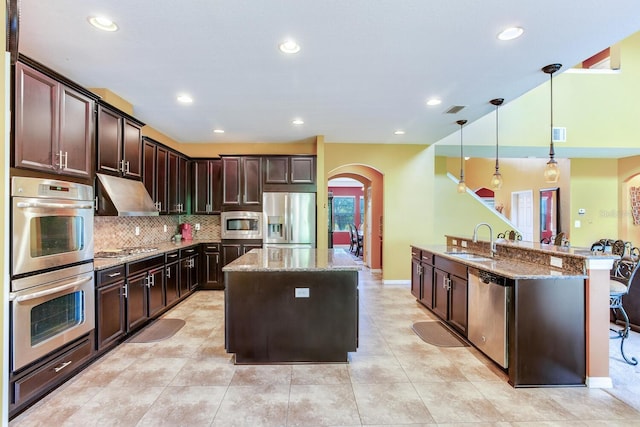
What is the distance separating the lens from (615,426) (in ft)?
6.72

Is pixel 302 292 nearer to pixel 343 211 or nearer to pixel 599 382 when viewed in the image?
pixel 599 382

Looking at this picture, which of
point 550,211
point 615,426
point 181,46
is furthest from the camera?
point 550,211

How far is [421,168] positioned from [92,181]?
5260mm

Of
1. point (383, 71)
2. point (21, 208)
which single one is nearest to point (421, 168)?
point (383, 71)

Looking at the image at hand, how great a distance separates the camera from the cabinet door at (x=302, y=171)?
227 inches

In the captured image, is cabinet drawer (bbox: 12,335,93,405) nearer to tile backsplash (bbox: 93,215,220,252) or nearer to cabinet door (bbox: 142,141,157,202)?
tile backsplash (bbox: 93,215,220,252)

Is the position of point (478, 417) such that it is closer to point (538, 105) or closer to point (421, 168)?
point (421, 168)

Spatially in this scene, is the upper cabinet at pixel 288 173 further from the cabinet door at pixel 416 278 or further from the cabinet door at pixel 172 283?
the cabinet door at pixel 416 278

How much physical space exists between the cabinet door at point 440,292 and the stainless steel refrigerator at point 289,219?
2.27 metres

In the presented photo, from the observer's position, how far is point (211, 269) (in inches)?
224

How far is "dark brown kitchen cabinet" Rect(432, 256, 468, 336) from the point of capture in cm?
341

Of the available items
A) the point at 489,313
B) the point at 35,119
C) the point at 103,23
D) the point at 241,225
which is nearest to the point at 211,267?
the point at 241,225

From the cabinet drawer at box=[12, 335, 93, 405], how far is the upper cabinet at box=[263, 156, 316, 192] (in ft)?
11.8

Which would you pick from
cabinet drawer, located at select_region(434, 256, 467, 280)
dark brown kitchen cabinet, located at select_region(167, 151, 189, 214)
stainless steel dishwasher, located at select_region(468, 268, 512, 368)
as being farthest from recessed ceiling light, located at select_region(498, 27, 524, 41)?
dark brown kitchen cabinet, located at select_region(167, 151, 189, 214)
